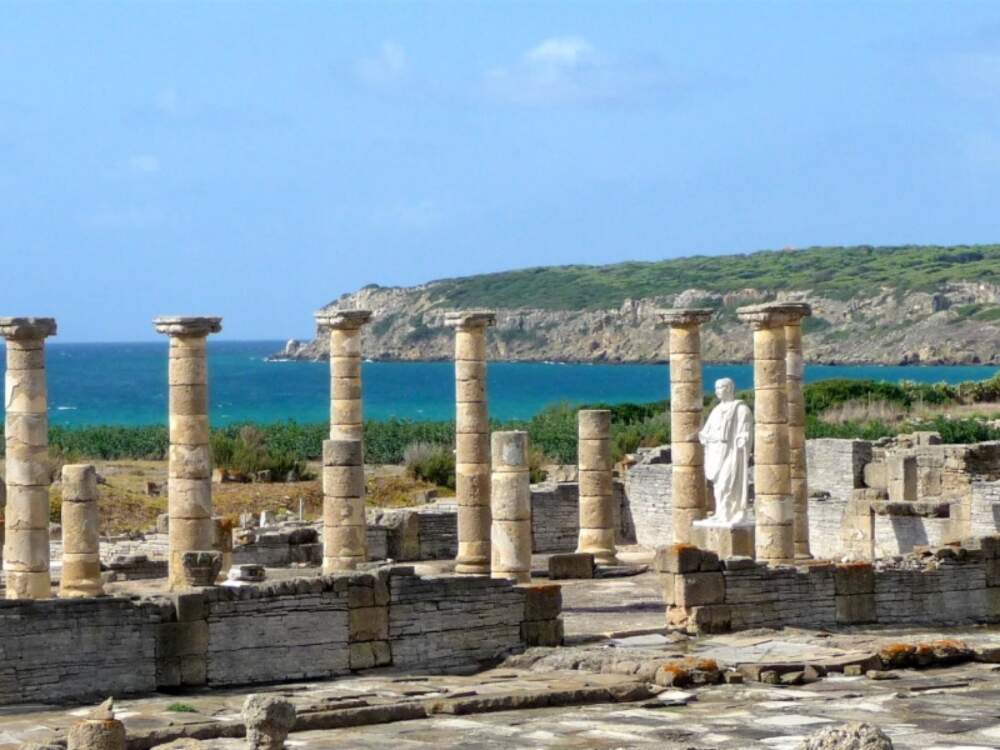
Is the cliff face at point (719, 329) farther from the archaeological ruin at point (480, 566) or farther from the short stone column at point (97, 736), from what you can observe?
the short stone column at point (97, 736)

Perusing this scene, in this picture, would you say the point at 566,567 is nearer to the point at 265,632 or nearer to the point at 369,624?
the point at 369,624

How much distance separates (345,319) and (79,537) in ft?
19.7

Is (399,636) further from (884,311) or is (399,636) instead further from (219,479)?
(884,311)

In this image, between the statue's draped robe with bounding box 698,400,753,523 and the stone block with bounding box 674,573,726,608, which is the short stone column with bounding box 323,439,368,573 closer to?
the statue's draped robe with bounding box 698,400,753,523

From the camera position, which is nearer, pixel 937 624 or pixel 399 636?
pixel 399 636

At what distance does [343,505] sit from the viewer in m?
26.6

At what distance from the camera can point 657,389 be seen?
128125 millimetres

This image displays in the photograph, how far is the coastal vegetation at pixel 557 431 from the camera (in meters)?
42.9

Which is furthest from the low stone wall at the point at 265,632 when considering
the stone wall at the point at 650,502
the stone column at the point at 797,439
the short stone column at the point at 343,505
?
the stone wall at the point at 650,502

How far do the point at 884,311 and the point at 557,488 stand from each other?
105 m

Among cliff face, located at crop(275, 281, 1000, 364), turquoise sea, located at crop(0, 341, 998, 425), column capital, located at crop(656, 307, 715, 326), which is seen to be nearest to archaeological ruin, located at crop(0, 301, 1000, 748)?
column capital, located at crop(656, 307, 715, 326)

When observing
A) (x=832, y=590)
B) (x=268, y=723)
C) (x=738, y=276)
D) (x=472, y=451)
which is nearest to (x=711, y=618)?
(x=832, y=590)

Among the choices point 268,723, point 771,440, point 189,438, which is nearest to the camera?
point 268,723

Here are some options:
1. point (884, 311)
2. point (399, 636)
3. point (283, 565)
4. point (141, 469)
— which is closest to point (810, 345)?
point (884, 311)
